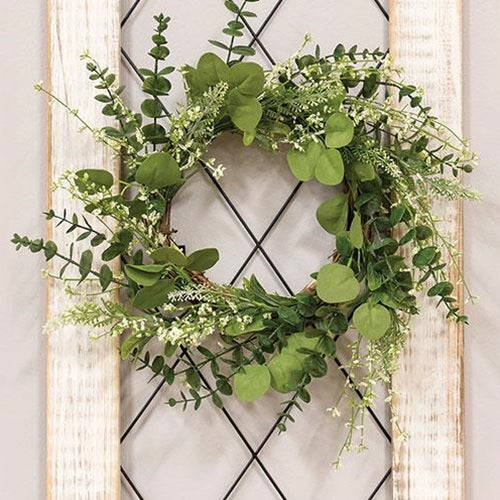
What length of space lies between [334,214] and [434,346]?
0.20 meters

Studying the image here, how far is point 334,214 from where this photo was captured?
0.94 meters

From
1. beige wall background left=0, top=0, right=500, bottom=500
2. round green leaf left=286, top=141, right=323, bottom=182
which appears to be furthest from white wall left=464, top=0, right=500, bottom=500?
round green leaf left=286, top=141, right=323, bottom=182

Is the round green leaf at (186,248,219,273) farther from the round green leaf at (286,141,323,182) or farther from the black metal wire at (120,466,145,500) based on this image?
the black metal wire at (120,466,145,500)

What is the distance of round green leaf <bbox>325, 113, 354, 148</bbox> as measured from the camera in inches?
35.3

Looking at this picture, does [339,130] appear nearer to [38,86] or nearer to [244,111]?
[244,111]

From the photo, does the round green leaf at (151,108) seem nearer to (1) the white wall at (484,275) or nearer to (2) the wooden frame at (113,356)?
(2) the wooden frame at (113,356)

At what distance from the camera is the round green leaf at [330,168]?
0.90 meters

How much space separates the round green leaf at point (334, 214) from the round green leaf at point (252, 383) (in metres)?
0.17

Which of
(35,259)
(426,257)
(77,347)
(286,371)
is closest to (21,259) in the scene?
(35,259)

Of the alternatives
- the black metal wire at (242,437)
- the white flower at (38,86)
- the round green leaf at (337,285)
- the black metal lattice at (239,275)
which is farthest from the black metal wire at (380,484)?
the white flower at (38,86)

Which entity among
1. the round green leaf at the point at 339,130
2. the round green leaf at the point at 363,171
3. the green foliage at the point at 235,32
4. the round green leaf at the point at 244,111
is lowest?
the round green leaf at the point at 244,111

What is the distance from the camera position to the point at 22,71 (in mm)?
1004

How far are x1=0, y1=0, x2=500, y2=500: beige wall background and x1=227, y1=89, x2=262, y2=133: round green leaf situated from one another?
0.81ft

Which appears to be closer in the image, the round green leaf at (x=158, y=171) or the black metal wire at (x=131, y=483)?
the round green leaf at (x=158, y=171)
